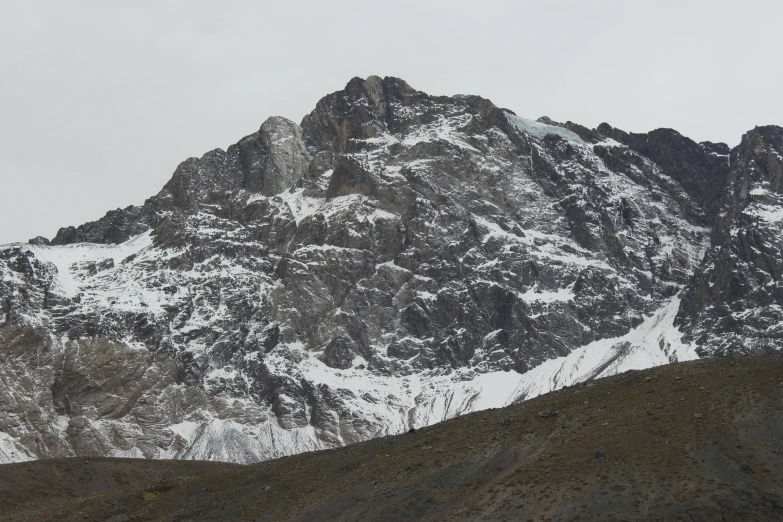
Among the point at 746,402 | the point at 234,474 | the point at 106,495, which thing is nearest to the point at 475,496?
the point at 746,402

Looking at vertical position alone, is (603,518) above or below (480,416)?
below

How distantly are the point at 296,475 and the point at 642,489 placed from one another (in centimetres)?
3162

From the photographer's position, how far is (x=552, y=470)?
5447 centimetres

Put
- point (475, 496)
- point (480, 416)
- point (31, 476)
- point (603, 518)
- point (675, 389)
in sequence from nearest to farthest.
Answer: point (603, 518) < point (475, 496) < point (675, 389) < point (480, 416) < point (31, 476)

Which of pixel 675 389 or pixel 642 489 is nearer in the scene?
pixel 642 489

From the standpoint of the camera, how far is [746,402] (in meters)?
59.9

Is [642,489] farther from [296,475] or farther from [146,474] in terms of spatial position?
[146,474]

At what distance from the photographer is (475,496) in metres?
55.0

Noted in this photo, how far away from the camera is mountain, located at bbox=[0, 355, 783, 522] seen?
1932 inches

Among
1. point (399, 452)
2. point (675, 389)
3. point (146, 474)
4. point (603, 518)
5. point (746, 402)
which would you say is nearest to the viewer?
point (603, 518)

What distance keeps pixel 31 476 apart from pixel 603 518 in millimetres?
60571

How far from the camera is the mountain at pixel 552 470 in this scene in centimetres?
4906

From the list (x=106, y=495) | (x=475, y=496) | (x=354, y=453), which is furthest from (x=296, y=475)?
(x=475, y=496)

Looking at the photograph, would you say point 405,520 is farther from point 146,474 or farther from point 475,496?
point 146,474
